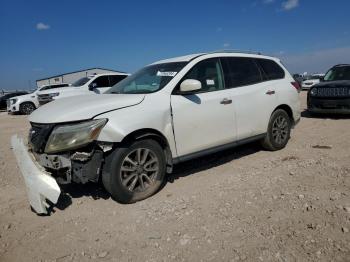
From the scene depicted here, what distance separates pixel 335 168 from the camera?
4867mm

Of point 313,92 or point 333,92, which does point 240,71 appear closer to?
point 333,92

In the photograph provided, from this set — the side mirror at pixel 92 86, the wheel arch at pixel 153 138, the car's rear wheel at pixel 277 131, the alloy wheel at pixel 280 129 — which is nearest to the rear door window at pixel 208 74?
the wheel arch at pixel 153 138

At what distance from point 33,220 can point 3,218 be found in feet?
1.34

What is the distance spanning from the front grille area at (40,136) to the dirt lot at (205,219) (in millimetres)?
825

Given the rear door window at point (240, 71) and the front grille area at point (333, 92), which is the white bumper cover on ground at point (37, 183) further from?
the front grille area at point (333, 92)

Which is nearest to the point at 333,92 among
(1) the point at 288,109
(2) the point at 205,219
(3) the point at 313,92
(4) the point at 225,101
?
(3) the point at 313,92

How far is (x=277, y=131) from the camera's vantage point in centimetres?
605

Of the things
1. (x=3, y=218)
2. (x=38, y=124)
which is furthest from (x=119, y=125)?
(x=3, y=218)

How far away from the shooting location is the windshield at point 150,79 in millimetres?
4535

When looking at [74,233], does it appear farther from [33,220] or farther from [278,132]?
[278,132]

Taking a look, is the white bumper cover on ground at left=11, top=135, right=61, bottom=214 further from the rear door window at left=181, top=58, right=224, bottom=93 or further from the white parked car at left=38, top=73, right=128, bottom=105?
the white parked car at left=38, top=73, right=128, bottom=105

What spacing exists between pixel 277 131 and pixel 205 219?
3.13 metres

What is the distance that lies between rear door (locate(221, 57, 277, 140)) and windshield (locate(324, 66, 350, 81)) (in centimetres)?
555

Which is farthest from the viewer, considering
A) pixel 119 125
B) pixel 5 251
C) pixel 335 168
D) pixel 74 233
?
pixel 335 168
